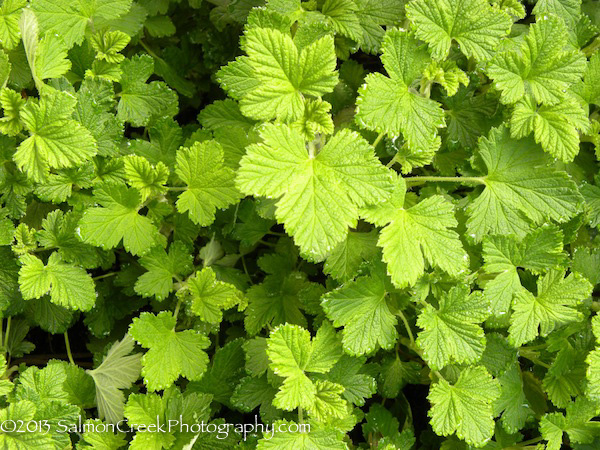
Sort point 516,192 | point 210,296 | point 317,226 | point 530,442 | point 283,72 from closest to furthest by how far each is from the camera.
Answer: point 317,226 → point 283,72 → point 516,192 → point 210,296 → point 530,442

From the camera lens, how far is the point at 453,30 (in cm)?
167

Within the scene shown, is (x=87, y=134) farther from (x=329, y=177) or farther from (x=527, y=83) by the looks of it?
(x=527, y=83)

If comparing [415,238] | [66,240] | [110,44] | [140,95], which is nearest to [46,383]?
[66,240]

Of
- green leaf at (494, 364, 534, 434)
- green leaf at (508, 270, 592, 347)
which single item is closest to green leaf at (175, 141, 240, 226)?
green leaf at (508, 270, 592, 347)

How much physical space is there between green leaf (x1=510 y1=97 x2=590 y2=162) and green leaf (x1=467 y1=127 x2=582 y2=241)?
5cm

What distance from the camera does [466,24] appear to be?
1.66m

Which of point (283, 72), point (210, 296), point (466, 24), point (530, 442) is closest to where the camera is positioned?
point (283, 72)

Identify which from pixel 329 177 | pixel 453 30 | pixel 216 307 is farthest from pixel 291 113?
pixel 216 307

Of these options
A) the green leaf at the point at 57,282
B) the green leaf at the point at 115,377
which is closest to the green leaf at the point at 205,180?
the green leaf at the point at 57,282

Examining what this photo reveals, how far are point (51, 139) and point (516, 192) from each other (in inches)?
56.7

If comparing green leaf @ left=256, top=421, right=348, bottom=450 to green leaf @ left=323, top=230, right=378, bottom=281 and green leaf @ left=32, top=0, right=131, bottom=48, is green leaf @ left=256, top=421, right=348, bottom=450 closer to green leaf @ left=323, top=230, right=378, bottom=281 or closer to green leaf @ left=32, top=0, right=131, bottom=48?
green leaf @ left=323, top=230, right=378, bottom=281

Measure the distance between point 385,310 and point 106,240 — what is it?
0.90m

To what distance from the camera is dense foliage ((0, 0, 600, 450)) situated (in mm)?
1563

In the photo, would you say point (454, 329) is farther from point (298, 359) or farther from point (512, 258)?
point (298, 359)
